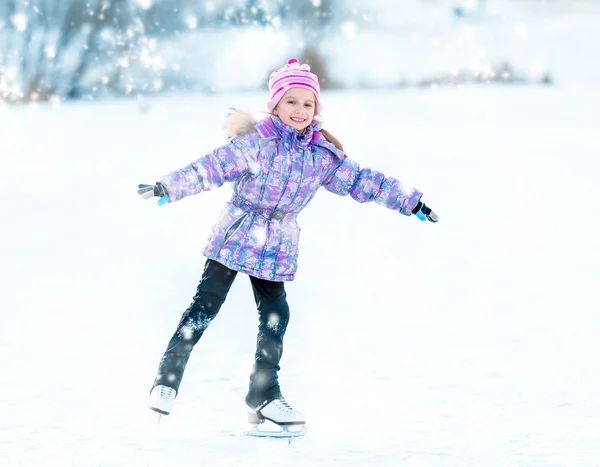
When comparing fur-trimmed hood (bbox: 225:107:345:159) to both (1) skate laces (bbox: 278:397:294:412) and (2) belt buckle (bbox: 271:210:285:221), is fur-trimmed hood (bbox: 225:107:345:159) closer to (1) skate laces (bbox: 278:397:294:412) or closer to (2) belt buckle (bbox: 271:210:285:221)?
(2) belt buckle (bbox: 271:210:285:221)

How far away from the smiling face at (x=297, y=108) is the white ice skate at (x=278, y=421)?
3.32 feet

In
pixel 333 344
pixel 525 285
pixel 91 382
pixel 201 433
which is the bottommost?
pixel 201 433

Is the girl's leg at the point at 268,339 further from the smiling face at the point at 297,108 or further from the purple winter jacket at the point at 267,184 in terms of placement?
the smiling face at the point at 297,108

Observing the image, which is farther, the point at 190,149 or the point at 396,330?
the point at 190,149

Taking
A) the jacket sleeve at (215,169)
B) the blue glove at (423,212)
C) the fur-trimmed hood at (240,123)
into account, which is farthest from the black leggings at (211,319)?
the blue glove at (423,212)

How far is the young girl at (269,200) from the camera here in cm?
352

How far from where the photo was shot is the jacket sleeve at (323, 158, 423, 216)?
12.1 feet

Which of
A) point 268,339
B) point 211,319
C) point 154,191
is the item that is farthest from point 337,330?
point 154,191

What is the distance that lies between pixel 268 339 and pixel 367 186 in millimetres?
685

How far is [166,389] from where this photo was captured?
3.62 meters

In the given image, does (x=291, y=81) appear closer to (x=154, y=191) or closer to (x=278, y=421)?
(x=154, y=191)

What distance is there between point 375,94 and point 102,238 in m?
26.1

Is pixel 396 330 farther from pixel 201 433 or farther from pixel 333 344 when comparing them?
pixel 201 433

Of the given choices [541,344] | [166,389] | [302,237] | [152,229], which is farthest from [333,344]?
[152,229]
